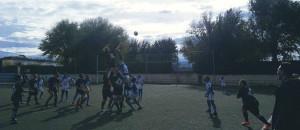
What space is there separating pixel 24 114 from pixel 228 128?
377 inches

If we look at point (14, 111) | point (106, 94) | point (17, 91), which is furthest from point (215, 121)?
point (17, 91)

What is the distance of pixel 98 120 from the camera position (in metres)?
9.71

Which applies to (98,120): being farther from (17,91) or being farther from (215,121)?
(215,121)

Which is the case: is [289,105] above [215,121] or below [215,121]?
above

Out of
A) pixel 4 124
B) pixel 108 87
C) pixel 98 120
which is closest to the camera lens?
pixel 4 124

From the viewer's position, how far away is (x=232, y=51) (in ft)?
122

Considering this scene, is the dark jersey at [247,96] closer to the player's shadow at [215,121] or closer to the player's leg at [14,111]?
the player's shadow at [215,121]

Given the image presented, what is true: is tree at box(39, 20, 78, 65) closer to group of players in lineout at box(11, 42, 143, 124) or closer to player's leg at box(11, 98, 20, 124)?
group of players in lineout at box(11, 42, 143, 124)

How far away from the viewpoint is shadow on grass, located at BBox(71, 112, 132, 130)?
28.1 ft

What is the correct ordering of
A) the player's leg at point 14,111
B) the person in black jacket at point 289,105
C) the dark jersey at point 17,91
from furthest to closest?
1. the dark jersey at point 17,91
2. the player's leg at point 14,111
3. the person in black jacket at point 289,105

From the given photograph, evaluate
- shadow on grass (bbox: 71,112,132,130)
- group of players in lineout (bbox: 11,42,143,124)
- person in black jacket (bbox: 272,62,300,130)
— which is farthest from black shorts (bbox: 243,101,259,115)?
group of players in lineout (bbox: 11,42,143,124)

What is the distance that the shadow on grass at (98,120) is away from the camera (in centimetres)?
855

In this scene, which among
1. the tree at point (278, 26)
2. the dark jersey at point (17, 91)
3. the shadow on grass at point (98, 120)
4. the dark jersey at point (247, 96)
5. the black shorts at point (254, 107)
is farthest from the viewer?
the tree at point (278, 26)

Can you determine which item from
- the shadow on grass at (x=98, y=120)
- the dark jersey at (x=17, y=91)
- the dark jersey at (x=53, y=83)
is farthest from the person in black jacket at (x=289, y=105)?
the dark jersey at (x=53, y=83)
